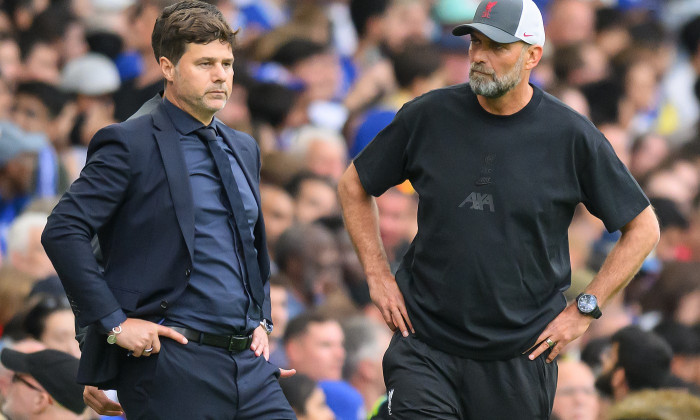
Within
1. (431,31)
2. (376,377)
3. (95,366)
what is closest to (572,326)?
(95,366)

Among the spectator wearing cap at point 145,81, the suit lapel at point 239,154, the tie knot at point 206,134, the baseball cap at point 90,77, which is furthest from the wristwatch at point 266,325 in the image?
the baseball cap at point 90,77

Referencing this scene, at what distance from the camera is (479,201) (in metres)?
5.66

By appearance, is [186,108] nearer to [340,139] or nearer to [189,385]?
[189,385]

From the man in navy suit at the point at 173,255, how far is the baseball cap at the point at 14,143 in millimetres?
4534

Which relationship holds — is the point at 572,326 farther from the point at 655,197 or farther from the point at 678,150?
the point at 678,150

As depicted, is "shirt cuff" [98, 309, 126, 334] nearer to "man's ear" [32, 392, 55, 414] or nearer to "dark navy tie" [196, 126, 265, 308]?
"dark navy tie" [196, 126, 265, 308]

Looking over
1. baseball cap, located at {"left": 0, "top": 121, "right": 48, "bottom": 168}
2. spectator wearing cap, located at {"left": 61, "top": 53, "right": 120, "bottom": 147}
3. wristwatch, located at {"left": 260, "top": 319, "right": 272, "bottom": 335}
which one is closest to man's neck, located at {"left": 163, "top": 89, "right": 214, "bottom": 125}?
wristwatch, located at {"left": 260, "top": 319, "right": 272, "bottom": 335}

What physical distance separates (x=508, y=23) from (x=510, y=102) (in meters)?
0.34

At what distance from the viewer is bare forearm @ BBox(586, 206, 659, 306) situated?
5781mm

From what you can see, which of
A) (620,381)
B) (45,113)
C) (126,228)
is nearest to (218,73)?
(126,228)

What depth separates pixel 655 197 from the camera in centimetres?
1247

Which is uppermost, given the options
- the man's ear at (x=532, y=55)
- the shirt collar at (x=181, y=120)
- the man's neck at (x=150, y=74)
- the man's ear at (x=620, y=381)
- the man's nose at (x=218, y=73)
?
the man's nose at (x=218, y=73)

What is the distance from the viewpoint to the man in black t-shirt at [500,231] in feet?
18.5

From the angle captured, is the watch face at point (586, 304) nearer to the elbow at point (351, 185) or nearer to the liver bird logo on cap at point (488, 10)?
the elbow at point (351, 185)
